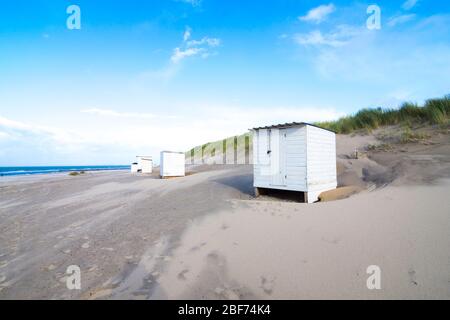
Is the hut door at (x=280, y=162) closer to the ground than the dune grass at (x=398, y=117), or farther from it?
closer to the ground

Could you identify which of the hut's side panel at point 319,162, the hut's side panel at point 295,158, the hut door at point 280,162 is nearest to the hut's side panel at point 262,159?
the hut door at point 280,162

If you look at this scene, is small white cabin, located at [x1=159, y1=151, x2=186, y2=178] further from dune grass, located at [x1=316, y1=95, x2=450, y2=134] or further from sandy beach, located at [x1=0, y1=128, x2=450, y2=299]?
dune grass, located at [x1=316, y1=95, x2=450, y2=134]

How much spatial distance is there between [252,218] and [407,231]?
2993 mm

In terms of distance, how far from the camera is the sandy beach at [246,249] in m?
2.88

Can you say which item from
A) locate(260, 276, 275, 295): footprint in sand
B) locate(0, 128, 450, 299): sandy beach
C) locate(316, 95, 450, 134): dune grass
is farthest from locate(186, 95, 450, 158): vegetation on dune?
locate(260, 276, 275, 295): footprint in sand

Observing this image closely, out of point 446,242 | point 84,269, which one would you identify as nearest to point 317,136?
point 446,242

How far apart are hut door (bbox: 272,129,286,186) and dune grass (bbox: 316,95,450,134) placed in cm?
1070

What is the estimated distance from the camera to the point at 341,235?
13.3 ft

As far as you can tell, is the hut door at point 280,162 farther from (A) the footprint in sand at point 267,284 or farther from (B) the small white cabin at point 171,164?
(B) the small white cabin at point 171,164

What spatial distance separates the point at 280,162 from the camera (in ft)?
27.7

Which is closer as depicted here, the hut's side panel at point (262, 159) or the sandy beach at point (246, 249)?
the sandy beach at point (246, 249)

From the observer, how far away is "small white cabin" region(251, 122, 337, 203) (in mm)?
7824

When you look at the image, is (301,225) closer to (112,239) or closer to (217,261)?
(217,261)

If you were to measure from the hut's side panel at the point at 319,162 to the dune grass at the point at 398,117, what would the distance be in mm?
8568
